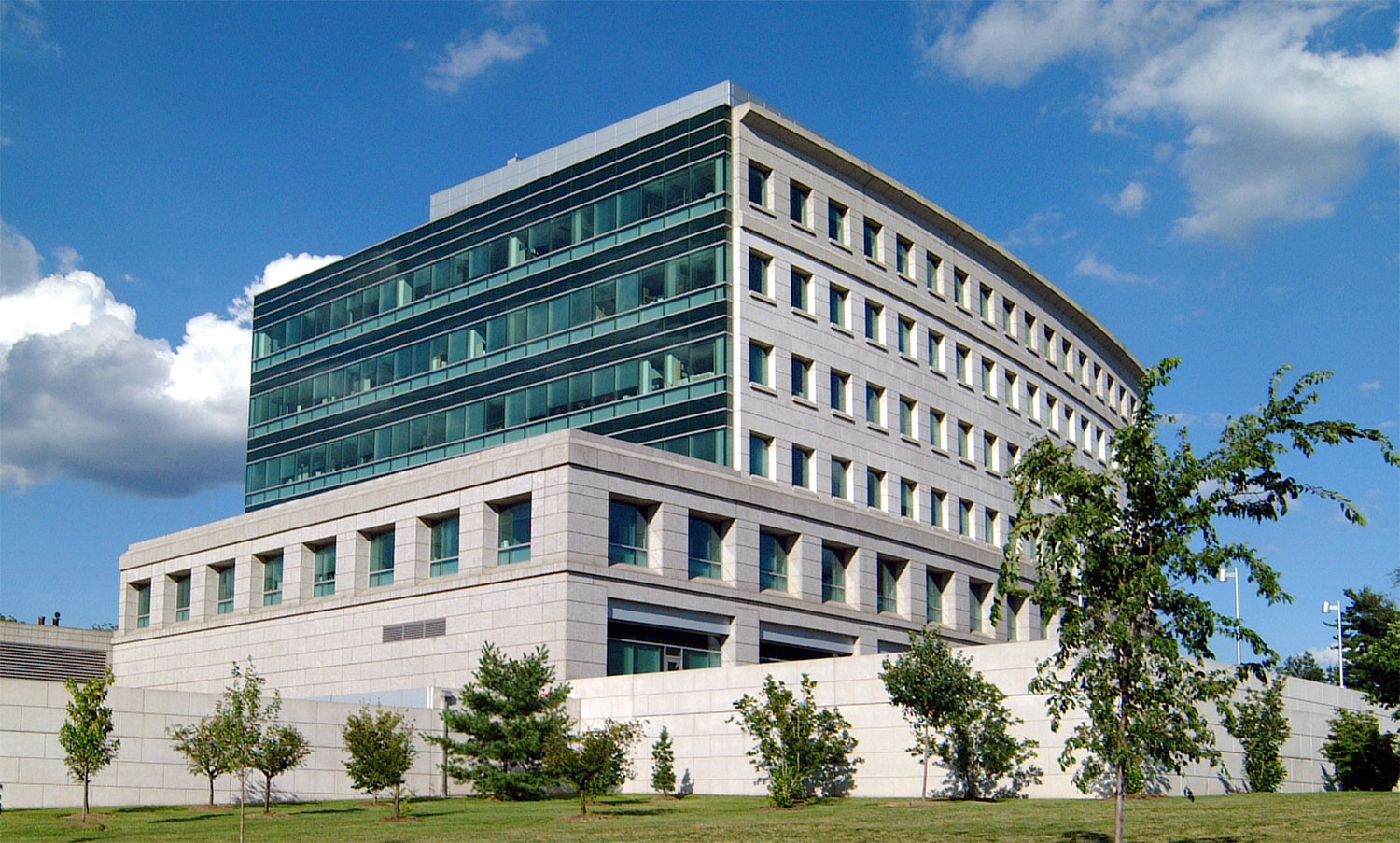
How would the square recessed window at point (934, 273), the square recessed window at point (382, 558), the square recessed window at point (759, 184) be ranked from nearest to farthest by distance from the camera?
the square recessed window at point (382, 558) < the square recessed window at point (759, 184) < the square recessed window at point (934, 273)

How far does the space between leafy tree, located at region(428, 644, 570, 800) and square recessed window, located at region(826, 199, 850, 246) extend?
2654cm

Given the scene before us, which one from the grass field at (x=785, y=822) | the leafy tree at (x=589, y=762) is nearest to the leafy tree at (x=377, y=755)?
the grass field at (x=785, y=822)

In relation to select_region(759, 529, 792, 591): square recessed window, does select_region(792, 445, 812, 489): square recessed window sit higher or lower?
higher

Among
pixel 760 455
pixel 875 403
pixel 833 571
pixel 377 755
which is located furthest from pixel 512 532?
pixel 875 403

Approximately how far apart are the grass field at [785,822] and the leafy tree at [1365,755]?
31.8 feet

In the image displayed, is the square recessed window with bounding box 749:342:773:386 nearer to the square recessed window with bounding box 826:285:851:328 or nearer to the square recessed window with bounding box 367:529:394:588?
the square recessed window with bounding box 826:285:851:328

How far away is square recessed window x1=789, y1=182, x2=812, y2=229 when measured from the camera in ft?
191

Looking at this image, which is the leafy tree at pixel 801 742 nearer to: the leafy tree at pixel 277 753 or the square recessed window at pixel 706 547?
the square recessed window at pixel 706 547

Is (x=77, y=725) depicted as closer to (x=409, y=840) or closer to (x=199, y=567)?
(x=409, y=840)

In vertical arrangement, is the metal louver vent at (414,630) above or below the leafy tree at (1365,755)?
above

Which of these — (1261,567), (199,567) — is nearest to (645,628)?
(199,567)

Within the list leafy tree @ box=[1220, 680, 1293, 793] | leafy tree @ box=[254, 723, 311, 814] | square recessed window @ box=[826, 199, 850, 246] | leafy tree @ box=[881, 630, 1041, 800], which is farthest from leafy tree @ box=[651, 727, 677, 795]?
square recessed window @ box=[826, 199, 850, 246]

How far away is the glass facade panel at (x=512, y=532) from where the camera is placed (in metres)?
48.2

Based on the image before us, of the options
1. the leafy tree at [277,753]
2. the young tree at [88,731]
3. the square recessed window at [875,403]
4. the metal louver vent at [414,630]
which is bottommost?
the leafy tree at [277,753]
